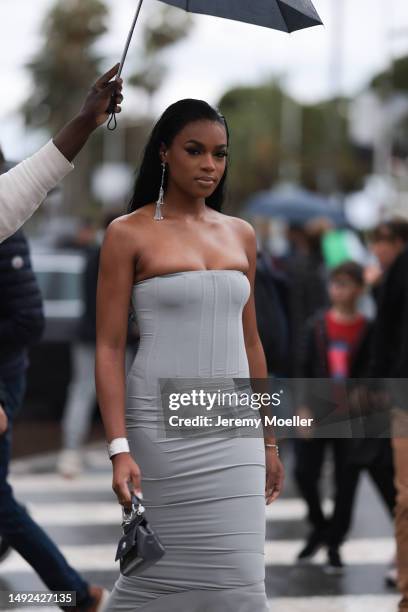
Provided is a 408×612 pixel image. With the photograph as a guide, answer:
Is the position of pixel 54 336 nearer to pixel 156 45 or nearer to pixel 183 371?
pixel 183 371

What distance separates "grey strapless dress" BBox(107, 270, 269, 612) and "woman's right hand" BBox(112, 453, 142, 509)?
17 centimetres

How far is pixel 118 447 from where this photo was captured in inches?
141

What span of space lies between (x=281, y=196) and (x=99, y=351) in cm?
1785

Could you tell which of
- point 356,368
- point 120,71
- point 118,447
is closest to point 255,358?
point 118,447

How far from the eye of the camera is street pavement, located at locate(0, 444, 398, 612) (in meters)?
6.02

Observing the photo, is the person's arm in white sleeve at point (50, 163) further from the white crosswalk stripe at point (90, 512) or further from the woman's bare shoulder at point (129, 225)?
the white crosswalk stripe at point (90, 512)

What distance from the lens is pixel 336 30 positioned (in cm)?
4494

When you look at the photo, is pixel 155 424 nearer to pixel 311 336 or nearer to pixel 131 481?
pixel 131 481

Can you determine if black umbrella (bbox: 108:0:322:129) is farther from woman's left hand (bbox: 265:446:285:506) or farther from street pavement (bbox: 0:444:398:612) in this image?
street pavement (bbox: 0:444:398:612)

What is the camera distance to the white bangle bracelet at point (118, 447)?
358cm

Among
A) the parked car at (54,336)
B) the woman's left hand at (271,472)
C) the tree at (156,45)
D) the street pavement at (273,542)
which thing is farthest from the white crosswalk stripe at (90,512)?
the tree at (156,45)

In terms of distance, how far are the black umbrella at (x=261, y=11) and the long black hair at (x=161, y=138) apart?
33cm

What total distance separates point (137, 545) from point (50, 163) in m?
1.05

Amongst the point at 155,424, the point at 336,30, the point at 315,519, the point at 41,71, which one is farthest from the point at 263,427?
the point at 41,71
